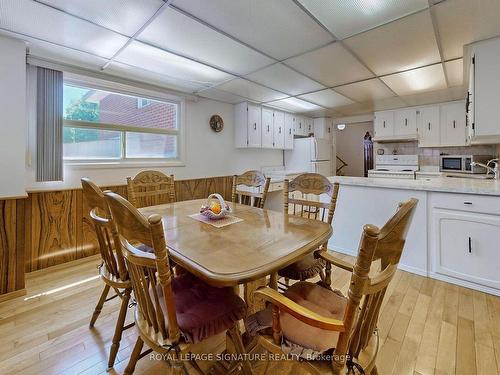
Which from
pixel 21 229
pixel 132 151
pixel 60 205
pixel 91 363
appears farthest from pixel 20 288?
pixel 132 151

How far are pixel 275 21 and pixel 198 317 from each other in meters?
2.04

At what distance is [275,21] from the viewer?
186cm

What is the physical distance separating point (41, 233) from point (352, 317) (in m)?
3.05

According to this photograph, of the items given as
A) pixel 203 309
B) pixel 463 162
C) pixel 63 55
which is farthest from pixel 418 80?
pixel 63 55

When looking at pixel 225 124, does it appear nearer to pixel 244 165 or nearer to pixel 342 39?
pixel 244 165

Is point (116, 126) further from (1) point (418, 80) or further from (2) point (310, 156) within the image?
(1) point (418, 80)

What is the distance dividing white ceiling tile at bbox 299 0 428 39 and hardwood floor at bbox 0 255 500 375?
2194mm

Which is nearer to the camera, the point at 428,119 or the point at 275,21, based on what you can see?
the point at 275,21

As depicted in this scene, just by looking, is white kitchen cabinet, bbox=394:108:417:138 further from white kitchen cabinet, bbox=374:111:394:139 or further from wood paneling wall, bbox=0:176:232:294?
wood paneling wall, bbox=0:176:232:294

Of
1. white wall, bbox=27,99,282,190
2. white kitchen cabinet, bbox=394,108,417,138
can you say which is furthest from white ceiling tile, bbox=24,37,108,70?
white kitchen cabinet, bbox=394,108,417,138

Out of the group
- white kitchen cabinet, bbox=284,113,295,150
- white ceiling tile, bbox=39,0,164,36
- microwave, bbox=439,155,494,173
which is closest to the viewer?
white ceiling tile, bbox=39,0,164,36

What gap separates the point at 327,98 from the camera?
4.00 metres

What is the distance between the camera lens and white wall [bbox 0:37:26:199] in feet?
6.61

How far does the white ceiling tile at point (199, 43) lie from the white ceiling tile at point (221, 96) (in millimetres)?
911
